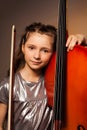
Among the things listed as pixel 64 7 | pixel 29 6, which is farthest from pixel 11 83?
pixel 29 6

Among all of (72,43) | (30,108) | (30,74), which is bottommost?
(30,108)

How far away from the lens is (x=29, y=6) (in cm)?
123

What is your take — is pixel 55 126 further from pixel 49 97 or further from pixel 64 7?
pixel 64 7

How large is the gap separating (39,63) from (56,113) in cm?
20

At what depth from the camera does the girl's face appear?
926 millimetres

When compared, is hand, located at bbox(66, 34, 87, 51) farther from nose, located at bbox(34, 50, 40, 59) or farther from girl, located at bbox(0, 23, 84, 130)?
nose, located at bbox(34, 50, 40, 59)

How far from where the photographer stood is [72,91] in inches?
32.7

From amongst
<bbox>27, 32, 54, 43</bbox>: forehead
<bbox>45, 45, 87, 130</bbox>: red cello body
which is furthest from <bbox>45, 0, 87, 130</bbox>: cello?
<bbox>27, 32, 54, 43</bbox>: forehead

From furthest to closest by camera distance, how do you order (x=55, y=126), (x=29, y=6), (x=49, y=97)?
(x=29, y=6), (x=49, y=97), (x=55, y=126)

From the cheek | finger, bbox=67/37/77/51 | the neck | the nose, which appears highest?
finger, bbox=67/37/77/51

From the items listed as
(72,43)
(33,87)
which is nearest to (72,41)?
(72,43)

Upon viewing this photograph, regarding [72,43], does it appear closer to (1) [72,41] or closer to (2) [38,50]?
(1) [72,41]

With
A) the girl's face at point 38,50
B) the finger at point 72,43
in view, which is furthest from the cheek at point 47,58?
the finger at point 72,43

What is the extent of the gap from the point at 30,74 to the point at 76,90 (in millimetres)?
218
